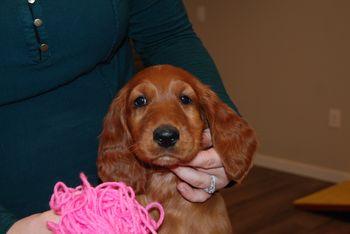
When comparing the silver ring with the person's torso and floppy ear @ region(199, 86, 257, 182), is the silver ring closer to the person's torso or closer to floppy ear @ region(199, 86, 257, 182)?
floppy ear @ region(199, 86, 257, 182)

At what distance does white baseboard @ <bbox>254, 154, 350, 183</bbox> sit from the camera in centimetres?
477

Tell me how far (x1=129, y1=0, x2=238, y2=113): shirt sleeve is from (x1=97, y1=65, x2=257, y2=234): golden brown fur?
6cm

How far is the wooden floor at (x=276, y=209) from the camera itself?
3863 millimetres

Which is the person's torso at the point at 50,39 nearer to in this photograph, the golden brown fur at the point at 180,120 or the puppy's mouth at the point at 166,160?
the golden brown fur at the point at 180,120

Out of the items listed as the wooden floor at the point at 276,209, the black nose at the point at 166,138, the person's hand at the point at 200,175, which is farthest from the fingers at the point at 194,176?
the wooden floor at the point at 276,209

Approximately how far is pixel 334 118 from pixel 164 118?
12.2 feet

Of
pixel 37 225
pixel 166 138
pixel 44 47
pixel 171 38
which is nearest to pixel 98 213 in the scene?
pixel 37 225

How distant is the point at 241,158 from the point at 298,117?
12.3ft

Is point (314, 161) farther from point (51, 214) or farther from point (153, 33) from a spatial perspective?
point (51, 214)

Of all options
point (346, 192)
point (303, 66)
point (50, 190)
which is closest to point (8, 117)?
point (50, 190)

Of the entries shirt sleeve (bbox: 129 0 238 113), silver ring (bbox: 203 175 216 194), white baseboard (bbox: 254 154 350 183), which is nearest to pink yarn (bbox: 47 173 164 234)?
silver ring (bbox: 203 175 216 194)

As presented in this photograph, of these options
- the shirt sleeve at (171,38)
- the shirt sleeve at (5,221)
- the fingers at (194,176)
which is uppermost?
the shirt sleeve at (171,38)

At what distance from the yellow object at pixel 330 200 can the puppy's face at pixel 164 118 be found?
280cm

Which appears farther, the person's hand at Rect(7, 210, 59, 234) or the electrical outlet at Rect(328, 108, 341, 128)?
the electrical outlet at Rect(328, 108, 341, 128)
